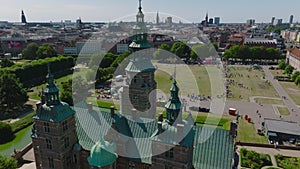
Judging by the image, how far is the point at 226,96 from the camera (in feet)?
331

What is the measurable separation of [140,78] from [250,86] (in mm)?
88329

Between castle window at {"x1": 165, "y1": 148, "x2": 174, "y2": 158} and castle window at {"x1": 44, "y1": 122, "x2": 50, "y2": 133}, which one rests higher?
castle window at {"x1": 44, "y1": 122, "x2": 50, "y2": 133}

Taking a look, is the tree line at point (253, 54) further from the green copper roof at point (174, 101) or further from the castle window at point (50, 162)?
the castle window at point (50, 162)

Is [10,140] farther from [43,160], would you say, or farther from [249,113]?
[249,113]

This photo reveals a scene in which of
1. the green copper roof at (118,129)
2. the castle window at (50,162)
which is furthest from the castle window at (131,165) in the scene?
the castle window at (50,162)

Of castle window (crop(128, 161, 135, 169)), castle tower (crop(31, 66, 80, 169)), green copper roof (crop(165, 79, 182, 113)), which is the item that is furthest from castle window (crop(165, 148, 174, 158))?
castle tower (crop(31, 66, 80, 169))

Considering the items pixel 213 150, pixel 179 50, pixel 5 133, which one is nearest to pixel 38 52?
pixel 179 50

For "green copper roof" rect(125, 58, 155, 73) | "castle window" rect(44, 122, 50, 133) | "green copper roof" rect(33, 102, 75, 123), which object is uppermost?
"green copper roof" rect(125, 58, 155, 73)

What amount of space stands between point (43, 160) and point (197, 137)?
2551 centimetres

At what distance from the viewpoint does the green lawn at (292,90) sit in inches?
3913

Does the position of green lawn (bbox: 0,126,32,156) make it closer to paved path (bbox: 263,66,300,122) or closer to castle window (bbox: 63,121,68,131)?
castle window (bbox: 63,121,68,131)

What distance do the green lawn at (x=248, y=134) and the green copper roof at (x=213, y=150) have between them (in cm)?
3129

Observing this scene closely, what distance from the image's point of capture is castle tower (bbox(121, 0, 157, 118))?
42812 mm

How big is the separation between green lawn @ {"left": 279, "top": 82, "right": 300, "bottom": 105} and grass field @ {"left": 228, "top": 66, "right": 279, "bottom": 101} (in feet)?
20.2
